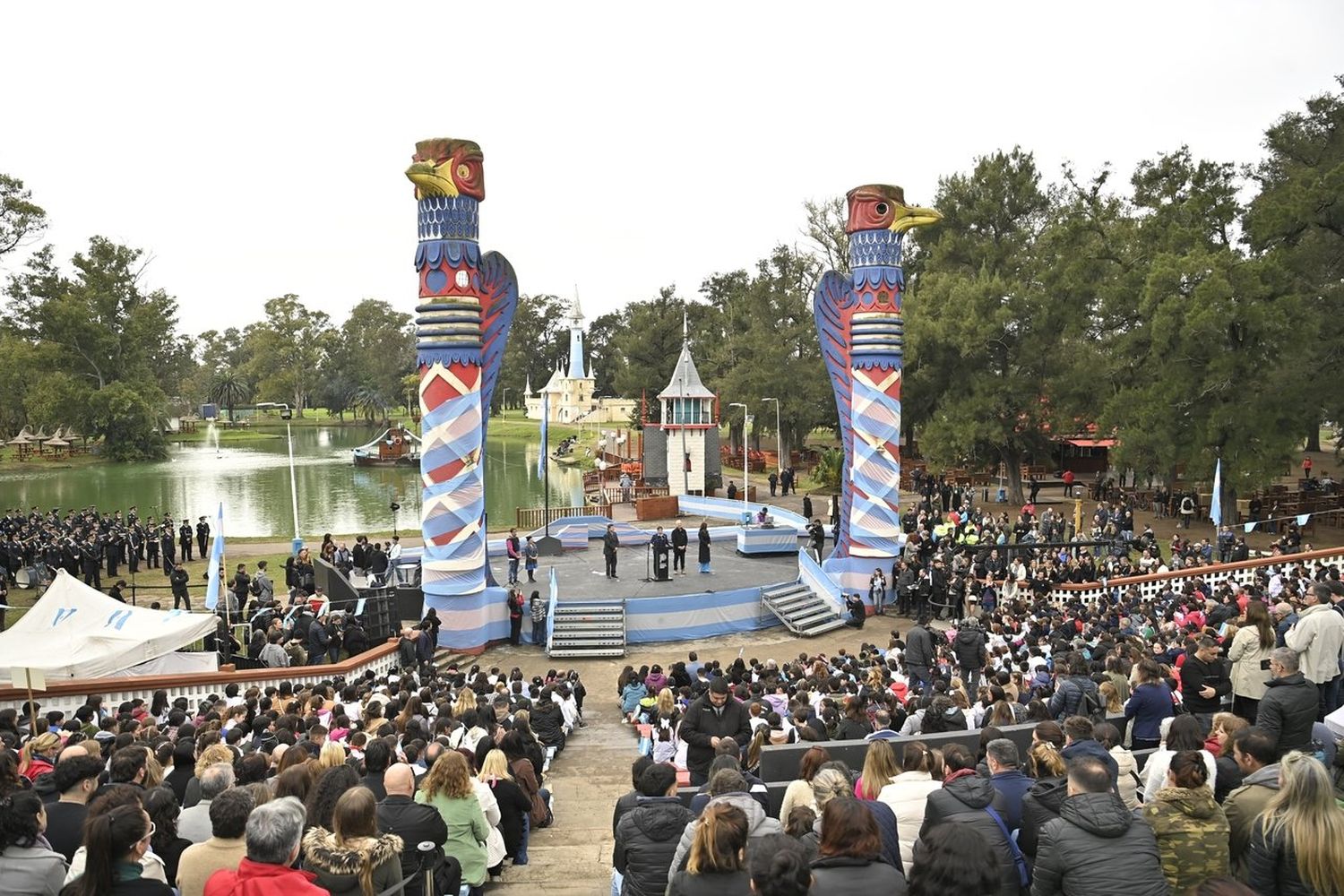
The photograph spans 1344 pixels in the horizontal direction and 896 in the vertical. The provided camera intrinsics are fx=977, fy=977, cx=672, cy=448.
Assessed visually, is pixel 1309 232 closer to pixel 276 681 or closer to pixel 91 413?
pixel 276 681

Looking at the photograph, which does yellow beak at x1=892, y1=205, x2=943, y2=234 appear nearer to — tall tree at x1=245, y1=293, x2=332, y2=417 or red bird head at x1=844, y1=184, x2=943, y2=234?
red bird head at x1=844, y1=184, x2=943, y2=234

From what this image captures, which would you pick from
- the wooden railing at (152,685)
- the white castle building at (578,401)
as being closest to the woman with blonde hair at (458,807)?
the wooden railing at (152,685)

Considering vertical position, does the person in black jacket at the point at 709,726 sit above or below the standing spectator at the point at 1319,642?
below

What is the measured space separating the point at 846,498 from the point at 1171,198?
18.9 meters

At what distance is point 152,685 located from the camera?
12953 mm

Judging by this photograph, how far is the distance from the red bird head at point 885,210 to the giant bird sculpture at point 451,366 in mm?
8564

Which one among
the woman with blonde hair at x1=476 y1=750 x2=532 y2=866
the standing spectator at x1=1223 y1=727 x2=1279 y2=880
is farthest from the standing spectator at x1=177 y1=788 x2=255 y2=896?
the standing spectator at x1=1223 y1=727 x2=1279 y2=880

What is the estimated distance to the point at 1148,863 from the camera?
439cm

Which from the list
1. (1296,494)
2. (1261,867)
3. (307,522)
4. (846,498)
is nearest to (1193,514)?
(1296,494)

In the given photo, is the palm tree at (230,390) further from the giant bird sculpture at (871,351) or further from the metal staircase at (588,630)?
the giant bird sculpture at (871,351)

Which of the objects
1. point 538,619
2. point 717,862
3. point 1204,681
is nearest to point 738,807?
point 717,862

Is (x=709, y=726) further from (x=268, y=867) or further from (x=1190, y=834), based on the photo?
(x=268, y=867)

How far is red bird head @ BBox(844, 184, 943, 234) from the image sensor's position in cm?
2222

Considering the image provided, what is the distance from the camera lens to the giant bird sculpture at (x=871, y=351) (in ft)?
73.5
